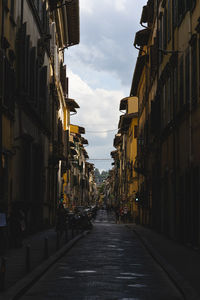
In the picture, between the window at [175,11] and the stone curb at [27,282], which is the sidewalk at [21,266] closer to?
the stone curb at [27,282]

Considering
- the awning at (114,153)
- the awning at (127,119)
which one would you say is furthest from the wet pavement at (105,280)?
the awning at (114,153)

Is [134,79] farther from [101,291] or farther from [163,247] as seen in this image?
[101,291]

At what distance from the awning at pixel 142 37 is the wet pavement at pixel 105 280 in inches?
1036

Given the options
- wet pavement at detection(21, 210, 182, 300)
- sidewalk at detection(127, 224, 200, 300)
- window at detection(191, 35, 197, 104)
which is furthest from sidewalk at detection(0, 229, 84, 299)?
window at detection(191, 35, 197, 104)

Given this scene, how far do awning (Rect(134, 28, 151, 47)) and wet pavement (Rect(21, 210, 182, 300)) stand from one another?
26310 millimetres

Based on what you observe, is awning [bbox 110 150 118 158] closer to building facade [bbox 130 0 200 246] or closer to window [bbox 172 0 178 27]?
building facade [bbox 130 0 200 246]

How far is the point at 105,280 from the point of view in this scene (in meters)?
13.3

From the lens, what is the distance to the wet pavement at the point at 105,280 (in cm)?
1120

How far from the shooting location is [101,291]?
457 inches

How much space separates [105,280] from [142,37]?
33.6 m

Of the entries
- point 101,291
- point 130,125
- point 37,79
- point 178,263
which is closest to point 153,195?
point 37,79

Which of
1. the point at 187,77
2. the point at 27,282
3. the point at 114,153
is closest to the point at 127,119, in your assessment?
the point at 187,77

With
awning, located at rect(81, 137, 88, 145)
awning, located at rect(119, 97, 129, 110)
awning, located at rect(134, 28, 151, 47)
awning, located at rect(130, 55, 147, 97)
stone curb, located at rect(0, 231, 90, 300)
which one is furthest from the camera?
awning, located at rect(81, 137, 88, 145)

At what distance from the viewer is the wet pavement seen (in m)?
11.2
